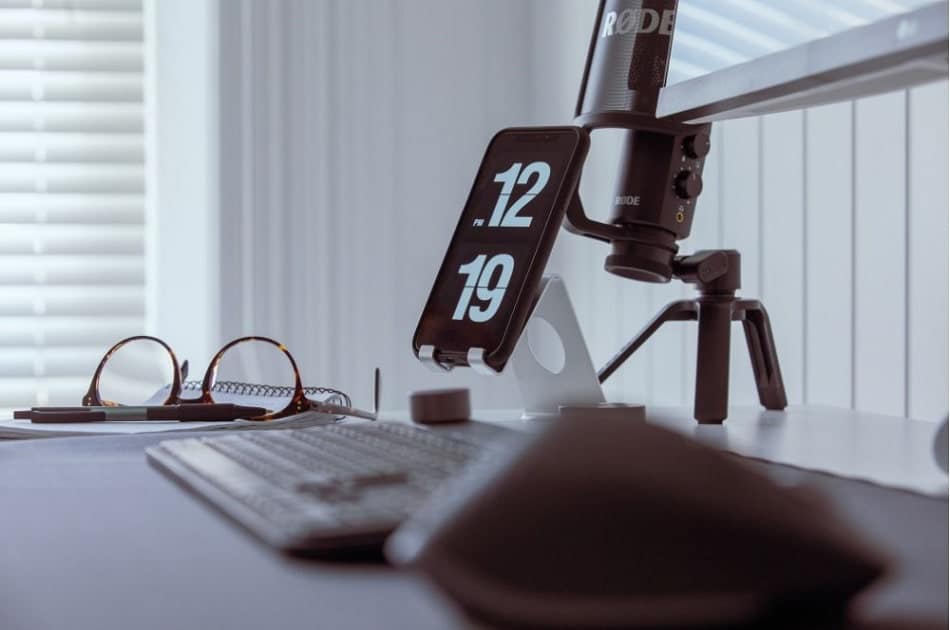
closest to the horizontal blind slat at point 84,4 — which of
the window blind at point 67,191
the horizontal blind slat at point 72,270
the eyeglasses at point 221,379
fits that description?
the window blind at point 67,191

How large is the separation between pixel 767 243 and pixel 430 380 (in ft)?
3.83

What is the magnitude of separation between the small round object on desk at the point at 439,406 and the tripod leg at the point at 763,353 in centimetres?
43

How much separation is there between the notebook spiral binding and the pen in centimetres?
7

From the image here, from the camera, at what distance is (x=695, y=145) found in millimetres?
1121

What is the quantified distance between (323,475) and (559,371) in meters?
0.62

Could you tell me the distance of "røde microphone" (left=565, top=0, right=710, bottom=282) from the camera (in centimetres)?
111

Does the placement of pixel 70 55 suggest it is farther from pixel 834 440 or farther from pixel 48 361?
pixel 834 440

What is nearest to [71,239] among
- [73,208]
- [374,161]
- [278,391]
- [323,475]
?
[73,208]

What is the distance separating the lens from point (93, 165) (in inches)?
103

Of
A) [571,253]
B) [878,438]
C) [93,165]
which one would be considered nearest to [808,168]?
[878,438]

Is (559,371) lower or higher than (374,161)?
lower

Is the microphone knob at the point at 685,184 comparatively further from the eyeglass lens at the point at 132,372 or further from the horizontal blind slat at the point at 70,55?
the horizontal blind slat at the point at 70,55

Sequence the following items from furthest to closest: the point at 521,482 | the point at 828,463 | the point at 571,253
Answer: the point at 571,253 → the point at 828,463 → the point at 521,482

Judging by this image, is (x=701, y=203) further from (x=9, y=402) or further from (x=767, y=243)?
(x=9, y=402)
